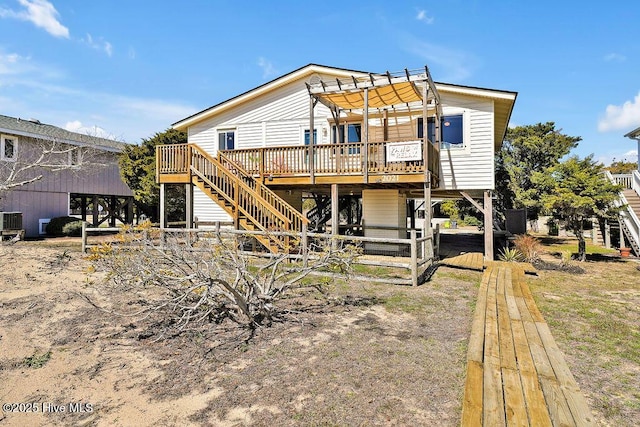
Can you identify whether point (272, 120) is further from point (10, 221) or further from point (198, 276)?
point (10, 221)

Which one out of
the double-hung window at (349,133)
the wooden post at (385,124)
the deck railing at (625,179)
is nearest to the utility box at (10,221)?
the double-hung window at (349,133)

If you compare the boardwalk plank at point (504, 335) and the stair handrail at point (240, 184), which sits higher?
the stair handrail at point (240, 184)

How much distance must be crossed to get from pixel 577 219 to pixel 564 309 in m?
7.00

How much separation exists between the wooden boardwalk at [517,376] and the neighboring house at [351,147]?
5.46m

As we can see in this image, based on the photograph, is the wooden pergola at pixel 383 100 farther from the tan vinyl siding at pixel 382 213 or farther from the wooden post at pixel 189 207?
the wooden post at pixel 189 207

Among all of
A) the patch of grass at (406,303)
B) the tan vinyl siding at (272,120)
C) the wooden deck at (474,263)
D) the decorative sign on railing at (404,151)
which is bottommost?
the patch of grass at (406,303)

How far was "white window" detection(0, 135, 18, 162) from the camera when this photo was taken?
690 inches

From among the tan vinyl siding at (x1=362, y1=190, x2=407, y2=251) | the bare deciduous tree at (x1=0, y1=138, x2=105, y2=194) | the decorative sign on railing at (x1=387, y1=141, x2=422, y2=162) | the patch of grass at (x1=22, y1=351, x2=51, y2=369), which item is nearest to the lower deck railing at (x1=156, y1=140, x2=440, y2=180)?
the decorative sign on railing at (x1=387, y1=141, x2=422, y2=162)

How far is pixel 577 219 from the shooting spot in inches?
469

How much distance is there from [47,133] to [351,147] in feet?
58.3

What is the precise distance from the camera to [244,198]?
37.9ft

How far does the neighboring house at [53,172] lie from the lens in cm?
1772

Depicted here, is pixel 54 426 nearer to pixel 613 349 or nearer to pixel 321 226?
pixel 613 349

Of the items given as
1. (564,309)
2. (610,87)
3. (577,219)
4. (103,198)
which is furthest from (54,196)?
(610,87)
